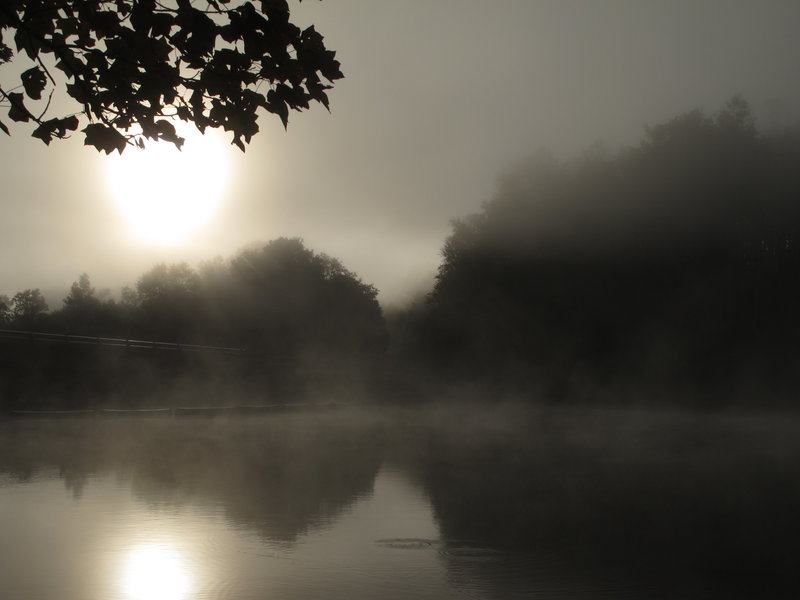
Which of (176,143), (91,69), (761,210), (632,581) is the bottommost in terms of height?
(632,581)

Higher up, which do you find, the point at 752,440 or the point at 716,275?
the point at 716,275

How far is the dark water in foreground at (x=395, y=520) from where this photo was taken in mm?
7715

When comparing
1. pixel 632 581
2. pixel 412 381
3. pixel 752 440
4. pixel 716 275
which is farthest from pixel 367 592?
pixel 412 381

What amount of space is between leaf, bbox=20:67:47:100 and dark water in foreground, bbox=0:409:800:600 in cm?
371

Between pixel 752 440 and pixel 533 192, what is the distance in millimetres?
26765

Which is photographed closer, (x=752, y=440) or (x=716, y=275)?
(x=752, y=440)

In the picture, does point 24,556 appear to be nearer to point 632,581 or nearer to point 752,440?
point 632,581

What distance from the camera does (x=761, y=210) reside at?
4325 cm

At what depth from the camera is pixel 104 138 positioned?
6.36m

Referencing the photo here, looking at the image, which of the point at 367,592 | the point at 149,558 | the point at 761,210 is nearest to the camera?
the point at 367,592

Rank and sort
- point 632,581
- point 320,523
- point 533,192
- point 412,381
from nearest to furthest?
1. point 632,581
2. point 320,523
3. point 533,192
4. point 412,381

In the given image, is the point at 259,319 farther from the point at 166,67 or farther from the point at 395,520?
the point at 166,67

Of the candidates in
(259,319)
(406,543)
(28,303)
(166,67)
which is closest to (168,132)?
(166,67)

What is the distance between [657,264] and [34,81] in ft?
135
